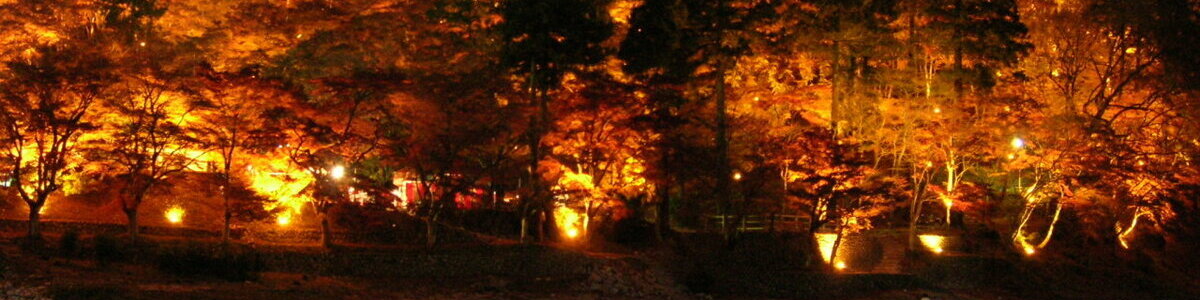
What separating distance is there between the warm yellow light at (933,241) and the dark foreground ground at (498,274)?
3.86 ft

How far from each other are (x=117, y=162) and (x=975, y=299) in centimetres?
2457

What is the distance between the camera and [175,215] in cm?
2586

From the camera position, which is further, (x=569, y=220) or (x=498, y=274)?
(x=569, y=220)

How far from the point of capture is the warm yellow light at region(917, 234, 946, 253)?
3206 centimetres

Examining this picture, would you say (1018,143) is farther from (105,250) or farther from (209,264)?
(105,250)

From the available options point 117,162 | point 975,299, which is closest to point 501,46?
point 117,162

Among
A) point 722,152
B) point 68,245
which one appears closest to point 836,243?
point 722,152

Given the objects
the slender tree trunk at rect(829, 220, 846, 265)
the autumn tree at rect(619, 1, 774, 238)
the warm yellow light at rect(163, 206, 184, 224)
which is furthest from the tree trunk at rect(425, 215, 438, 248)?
the slender tree trunk at rect(829, 220, 846, 265)

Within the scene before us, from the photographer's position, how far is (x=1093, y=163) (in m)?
30.5

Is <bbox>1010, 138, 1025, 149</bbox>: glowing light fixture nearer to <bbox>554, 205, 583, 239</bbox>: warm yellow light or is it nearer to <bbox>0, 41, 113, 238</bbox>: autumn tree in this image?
<bbox>554, 205, 583, 239</bbox>: warm yellow light

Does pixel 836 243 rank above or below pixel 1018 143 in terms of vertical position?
below

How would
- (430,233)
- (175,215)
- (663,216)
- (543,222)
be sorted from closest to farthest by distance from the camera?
(430,233) → (175,215) → (543,222) → (663,216)

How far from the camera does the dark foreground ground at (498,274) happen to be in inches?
714

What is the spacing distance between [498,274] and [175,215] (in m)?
9.63
